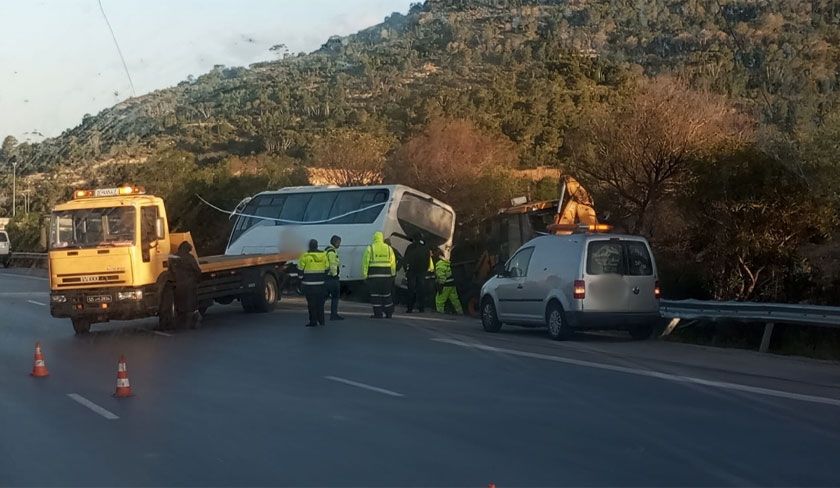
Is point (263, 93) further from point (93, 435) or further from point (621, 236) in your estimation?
point (93, 435)

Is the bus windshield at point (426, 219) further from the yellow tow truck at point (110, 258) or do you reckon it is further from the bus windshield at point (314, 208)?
the yellow tow truck at point (110, 258)

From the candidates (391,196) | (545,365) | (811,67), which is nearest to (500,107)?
(391,196)

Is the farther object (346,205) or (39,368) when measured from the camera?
(346,205)

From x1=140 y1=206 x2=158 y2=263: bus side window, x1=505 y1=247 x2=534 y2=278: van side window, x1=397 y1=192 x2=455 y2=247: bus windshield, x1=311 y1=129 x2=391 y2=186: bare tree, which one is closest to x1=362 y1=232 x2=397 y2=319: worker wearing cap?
x1=505 y1=247 x2=534 y2=278: van side window

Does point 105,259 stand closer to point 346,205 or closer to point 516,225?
point 346,205

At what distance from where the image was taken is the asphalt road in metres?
7.57

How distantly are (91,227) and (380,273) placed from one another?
19.1 ft

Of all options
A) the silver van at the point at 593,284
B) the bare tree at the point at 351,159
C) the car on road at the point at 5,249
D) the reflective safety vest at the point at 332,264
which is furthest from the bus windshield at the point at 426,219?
the car on road at the point at 5,249

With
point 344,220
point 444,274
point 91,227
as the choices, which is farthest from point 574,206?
point 91,227

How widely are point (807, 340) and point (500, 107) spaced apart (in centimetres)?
3680

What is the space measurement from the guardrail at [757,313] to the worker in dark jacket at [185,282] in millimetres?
9137

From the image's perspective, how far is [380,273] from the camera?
2100 cm

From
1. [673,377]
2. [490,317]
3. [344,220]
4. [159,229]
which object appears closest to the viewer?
[673,377]

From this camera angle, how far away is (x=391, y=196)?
88.9 ft
